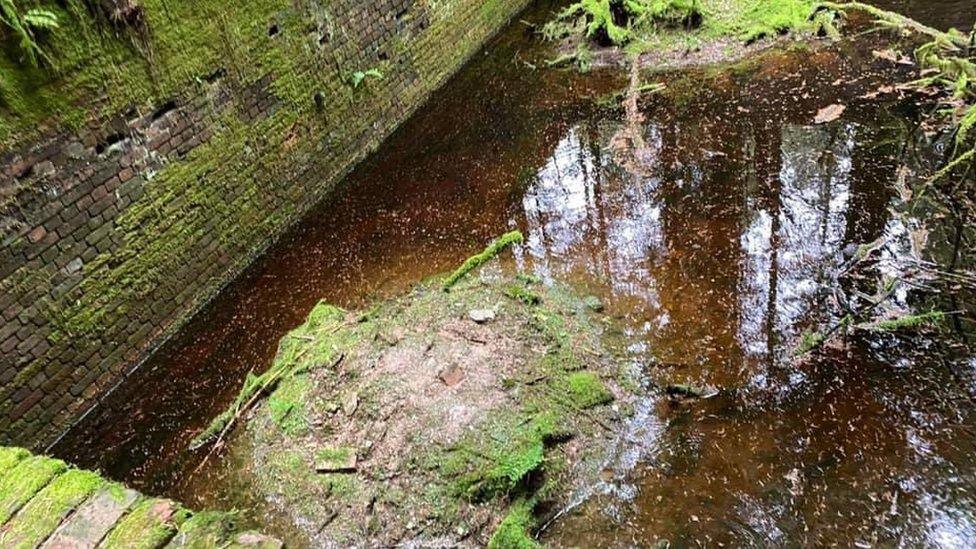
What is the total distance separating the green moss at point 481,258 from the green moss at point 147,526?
108 inches

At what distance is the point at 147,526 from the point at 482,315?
2.52 metres

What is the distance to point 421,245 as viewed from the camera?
6.11m

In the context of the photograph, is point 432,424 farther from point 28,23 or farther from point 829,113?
point 829,113

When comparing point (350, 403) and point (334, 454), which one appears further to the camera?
point (350, 403)

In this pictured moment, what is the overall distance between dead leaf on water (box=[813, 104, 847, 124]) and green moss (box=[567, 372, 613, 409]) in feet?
14.5

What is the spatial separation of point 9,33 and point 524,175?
14.7ft

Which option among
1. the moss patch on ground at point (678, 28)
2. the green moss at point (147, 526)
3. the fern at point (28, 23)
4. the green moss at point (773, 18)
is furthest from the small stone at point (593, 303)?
the green moss at point (773, 18)

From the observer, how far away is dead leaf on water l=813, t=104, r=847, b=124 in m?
6.81

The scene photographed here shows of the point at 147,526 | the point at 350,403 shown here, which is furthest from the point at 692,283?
the point at 147,526

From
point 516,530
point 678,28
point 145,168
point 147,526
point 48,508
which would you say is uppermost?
point 145,168

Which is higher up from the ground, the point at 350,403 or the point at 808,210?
the point at 350,403

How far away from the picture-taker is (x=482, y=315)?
4684mm

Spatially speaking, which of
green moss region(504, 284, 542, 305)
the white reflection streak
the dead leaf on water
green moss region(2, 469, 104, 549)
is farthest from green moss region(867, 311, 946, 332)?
green moss region(2, 469, 104, 549)

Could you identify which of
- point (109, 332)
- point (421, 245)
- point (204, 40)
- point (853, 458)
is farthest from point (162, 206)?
point (853, 458)
